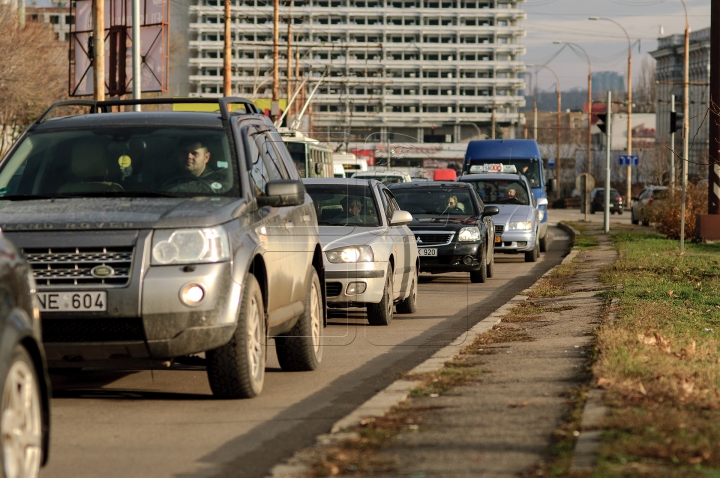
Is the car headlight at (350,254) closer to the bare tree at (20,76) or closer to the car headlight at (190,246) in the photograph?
the car headlight at (190,246)

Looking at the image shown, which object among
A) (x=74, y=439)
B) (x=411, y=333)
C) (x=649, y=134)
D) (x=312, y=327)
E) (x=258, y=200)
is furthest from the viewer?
(x=649, y=134)

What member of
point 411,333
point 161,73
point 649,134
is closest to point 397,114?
point 649,134

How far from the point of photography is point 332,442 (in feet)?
19.7

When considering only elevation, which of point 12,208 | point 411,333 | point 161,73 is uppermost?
point 161,73

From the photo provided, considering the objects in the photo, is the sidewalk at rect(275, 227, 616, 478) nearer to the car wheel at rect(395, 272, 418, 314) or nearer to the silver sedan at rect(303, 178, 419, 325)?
the silver sedan at rect(303, 178, 419, 325)

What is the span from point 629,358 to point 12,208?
4158 millimetres

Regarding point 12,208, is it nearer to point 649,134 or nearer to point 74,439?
point 74,439

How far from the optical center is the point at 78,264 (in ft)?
23.1

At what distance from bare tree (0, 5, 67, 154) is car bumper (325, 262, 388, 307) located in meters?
36.2

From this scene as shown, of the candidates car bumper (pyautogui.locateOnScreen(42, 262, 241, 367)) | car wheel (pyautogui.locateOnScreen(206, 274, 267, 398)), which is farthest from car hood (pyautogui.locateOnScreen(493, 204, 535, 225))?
car bumper (pyautogui.locateOnScreen(42, 262, 241, 367))

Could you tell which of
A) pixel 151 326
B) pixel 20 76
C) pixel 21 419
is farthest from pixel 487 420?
pixel 20 76

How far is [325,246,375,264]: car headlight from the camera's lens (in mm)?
12586

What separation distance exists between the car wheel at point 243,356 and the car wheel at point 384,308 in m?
4.98

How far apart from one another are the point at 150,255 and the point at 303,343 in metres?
2.24
